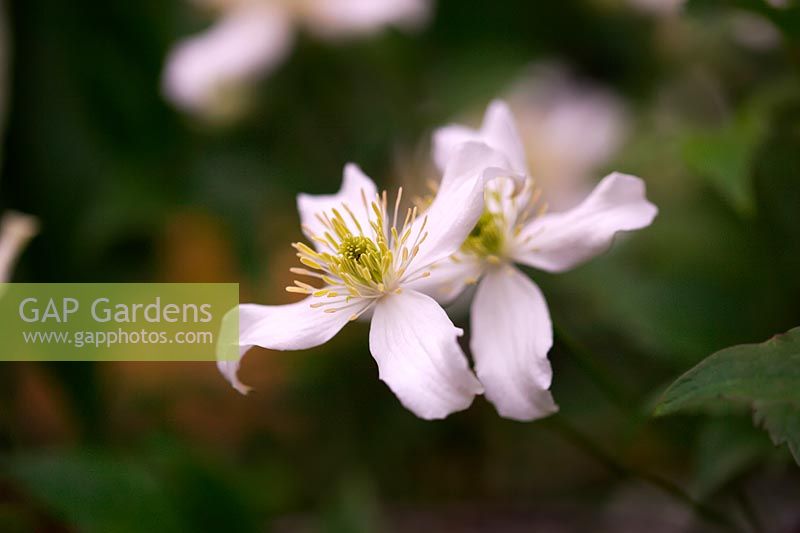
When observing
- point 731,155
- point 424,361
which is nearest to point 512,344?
point 424,361

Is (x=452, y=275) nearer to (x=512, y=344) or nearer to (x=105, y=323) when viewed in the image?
(x=512, y=344)

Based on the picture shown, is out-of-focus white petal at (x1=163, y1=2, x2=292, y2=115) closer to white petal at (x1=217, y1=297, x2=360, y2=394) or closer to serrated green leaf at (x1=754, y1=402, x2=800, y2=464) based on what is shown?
white petal at (x1=217, y1=297, x2=360, y2=394)

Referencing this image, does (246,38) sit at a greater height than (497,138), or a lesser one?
greater

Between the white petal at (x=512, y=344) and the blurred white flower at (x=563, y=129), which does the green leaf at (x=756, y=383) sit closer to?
the white petal at (x=512, y=344)

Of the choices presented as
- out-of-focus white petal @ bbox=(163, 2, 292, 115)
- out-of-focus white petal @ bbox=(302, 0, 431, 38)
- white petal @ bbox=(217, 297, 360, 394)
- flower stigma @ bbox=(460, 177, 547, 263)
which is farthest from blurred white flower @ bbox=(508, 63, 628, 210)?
white petal @ bbox=(217, 297, 360, 394)

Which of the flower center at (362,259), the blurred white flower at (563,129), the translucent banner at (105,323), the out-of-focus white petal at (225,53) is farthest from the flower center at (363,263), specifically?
the blurred white flower at (563,129)

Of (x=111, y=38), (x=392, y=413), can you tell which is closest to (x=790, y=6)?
(x=392, y=413)

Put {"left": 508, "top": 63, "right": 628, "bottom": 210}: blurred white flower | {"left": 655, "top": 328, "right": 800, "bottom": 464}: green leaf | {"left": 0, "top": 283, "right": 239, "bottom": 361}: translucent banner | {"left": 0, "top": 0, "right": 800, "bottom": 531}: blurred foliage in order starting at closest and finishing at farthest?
{"left": 655, "top": 328, "right": 800, "bottom": 464}: green leaf, {"left": 0, "top": 283, "right": 239, "bottom": 361}: translucent banner, {"left": 0, "top": 0, "right": 800, "bottom": 531}: blurred foliage, {"left": 508, "top": 63, "right": 628, "bottom": 210}: blurred white flower
